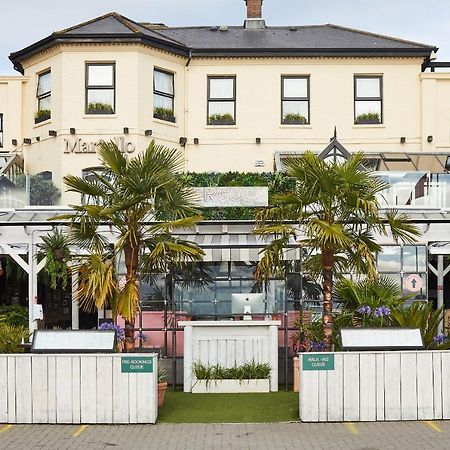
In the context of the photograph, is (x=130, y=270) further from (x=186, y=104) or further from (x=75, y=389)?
(x=186, y=104)

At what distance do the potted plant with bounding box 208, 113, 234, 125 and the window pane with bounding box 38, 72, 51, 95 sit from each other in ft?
16.0

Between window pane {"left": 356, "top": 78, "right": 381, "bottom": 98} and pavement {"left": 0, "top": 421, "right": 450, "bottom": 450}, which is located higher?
window pane {"left": 356, "top": 78, "right": 381, "bottom": 98}

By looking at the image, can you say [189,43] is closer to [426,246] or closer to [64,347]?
[426,246]

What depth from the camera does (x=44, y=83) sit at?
26.3m

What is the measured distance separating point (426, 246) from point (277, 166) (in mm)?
6994

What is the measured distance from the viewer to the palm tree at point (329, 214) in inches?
554

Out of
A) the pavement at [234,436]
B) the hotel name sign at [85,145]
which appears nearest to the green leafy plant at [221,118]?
the hotel name sign at [85,145]

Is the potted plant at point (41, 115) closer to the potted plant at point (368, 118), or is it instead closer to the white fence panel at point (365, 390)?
the potted plant at point (368, 118)

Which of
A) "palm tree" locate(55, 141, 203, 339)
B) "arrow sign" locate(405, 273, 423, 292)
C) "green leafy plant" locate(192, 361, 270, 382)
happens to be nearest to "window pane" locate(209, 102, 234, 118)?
"arrow sign" locate(405, 273, 423, 292)

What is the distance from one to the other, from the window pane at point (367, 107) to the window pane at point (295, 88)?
1.63 m

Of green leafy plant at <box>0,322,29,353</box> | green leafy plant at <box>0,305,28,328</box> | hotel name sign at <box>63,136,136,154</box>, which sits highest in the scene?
hotel name sign at <box>63,136,136,154</box>

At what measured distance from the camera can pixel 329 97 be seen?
2730 centimetres

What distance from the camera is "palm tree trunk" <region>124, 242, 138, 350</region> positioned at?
14211 mm

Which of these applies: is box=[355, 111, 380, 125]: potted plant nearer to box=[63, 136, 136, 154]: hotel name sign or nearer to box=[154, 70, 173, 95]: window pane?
box=[154, 70, 173, 95]: window pane
